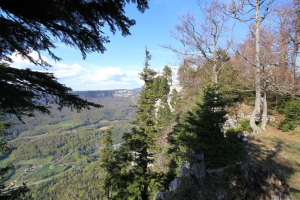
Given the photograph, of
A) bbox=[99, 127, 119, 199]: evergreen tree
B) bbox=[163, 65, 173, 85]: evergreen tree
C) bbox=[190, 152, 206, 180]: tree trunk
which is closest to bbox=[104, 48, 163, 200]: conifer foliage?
bbox=[99, 127, 119, 199]: evergreen tree

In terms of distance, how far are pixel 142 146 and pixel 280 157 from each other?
7603 millimetres

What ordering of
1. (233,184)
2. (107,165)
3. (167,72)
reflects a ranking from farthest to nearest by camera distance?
(167,72) < (107,165) < (233,184)

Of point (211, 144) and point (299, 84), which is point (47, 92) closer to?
point (211, 144)

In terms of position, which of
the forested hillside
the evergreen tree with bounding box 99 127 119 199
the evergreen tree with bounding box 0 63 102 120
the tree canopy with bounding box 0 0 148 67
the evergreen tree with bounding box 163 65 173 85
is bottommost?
the forested hillside

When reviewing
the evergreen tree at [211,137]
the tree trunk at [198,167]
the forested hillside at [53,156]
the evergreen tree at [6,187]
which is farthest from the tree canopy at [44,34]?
the forested hillside at [53,156]

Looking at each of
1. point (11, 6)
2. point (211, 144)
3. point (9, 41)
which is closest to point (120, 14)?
point (11, 6)

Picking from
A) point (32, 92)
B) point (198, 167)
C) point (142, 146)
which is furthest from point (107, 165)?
point (32, 92)

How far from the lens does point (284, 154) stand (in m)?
7.47

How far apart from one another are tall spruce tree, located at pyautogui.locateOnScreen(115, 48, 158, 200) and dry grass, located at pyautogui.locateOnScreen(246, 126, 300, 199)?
243 inches

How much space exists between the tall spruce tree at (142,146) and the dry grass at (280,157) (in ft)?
20.3

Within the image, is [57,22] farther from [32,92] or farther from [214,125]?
[214,125]

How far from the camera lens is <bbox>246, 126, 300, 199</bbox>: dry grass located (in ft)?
18.3

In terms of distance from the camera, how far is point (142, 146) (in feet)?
36.8

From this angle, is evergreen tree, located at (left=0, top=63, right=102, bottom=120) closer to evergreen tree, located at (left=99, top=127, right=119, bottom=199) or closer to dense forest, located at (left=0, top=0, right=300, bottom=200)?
dense forest, located at (left=0, top=0, right=300, bottom=200)
